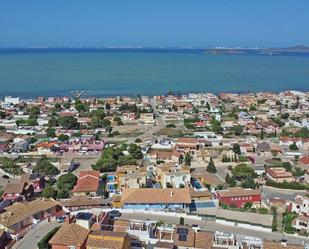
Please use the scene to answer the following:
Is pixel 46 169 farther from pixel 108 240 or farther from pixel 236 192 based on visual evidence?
pixel 108 240

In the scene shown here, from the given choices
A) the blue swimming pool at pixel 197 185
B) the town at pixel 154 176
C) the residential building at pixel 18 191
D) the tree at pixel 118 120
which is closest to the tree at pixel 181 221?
the town at pixel 154 176

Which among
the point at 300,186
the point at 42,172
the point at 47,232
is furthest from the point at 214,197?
the point at 42,172

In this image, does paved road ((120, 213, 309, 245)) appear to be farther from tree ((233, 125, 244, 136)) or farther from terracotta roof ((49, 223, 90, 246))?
tree ((233, 125, 244, 136))

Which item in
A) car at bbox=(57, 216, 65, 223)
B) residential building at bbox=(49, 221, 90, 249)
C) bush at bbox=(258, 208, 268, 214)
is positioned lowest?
bush at bbox=(258, 208, 268, 214)

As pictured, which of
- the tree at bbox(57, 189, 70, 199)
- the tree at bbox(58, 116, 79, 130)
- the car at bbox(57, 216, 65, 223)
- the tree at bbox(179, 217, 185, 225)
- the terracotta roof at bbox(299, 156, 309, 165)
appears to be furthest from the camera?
the tree at bbox(58, 116, 79, 130)

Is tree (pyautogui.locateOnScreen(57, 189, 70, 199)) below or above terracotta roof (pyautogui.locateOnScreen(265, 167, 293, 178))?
below

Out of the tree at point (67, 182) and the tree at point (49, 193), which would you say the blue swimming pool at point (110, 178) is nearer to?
the tree at point (67, 182)

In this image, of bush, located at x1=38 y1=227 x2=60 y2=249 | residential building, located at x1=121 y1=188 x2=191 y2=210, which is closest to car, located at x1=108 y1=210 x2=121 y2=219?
residential building, located at x1=121 y1=188 x2=191 y2=210
